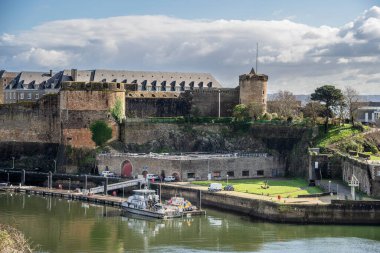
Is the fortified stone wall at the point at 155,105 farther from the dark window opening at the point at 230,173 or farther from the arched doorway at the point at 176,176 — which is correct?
the arched doorway at the point at 176,176

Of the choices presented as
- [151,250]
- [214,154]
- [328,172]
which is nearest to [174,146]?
[214,154]

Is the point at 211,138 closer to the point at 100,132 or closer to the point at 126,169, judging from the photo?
the point at 126,169

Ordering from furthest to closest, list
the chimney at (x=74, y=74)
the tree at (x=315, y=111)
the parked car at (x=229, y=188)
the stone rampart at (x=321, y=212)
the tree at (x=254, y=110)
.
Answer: the chimney at (x=74, y=74), the tree at (x=254, y=110), the tree at (x=315, y=111), the parked car at (x=229, y=188), the stone rampart at (x=321, y=212)

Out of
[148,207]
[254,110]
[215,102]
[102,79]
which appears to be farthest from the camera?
[102,79]

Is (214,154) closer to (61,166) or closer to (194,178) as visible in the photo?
(194,178)

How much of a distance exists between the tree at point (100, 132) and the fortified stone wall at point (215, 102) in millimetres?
9445

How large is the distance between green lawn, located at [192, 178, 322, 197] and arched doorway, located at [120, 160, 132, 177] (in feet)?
19.9

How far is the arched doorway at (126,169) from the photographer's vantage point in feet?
163

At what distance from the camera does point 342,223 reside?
1377 inches

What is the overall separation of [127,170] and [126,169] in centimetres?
10

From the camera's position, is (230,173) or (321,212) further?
(230,173)

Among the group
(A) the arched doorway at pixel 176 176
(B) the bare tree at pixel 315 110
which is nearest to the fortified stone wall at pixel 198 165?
(A) the arched doorway at pixel 176 176

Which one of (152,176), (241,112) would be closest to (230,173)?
(152,176)

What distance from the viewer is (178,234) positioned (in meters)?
33.5
